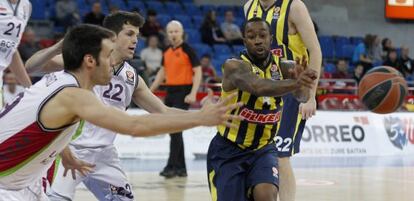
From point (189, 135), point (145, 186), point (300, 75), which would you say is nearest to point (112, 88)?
point (300, 75)

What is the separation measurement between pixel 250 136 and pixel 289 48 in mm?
1135

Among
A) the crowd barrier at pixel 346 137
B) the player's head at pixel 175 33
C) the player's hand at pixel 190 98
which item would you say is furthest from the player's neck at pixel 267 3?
the crowd barrier at pixel 346 137

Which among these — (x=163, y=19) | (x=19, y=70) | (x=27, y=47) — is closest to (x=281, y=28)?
(x=19, y=70)

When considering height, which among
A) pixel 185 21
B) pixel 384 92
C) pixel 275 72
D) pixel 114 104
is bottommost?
pixel 185 21

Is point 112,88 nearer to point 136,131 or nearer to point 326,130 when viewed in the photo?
point 136,131

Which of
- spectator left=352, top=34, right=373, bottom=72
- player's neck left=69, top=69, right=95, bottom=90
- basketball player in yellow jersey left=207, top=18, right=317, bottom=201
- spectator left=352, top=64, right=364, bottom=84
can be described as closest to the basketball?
basketball player in yellow jersey left=207, top=18, right=317, bottom=201

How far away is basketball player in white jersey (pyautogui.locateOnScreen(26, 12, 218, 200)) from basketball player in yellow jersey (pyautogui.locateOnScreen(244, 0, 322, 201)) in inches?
46.1

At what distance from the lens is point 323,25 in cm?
2275

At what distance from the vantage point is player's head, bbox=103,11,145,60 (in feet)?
17.9

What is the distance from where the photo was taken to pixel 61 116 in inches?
149

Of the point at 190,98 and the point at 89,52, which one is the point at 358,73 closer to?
the point at 190,98

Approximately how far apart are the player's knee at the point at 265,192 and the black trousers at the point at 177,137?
16.1ft

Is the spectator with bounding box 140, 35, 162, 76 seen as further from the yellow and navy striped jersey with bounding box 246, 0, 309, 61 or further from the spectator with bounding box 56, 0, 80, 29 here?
the yellow and navy striped jersey with bounding box 246, 0, 309, 61

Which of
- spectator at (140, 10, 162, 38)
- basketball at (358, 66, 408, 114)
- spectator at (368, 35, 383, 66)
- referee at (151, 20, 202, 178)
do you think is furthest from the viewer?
spectator at (368, 35, 383, 66)
